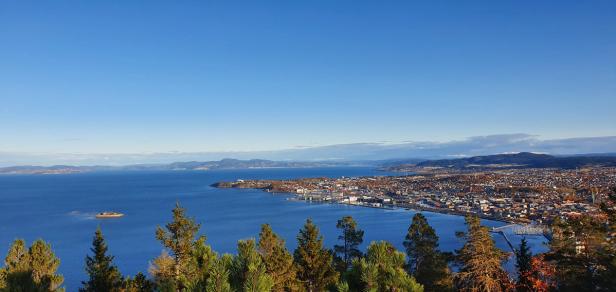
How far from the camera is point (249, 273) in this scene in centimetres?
734

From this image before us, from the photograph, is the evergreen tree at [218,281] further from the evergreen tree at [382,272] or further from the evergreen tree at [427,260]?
the evergreen tree at [427,260]

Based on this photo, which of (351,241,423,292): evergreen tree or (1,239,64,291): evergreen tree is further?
(1,239,64,291): evergreen tree

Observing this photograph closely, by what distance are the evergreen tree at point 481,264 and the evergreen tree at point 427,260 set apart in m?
1.24

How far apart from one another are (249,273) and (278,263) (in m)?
9.34

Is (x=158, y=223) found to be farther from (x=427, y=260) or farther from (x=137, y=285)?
(x=427, y=260)

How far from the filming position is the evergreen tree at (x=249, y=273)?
6.85 metres

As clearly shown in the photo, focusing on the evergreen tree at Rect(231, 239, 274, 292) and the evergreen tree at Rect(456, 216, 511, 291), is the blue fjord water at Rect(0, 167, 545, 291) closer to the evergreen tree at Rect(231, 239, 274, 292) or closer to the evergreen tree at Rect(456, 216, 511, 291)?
the evergreen tree at Rect(456, 216, 511, 291)

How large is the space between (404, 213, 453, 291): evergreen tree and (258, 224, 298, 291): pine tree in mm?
5613

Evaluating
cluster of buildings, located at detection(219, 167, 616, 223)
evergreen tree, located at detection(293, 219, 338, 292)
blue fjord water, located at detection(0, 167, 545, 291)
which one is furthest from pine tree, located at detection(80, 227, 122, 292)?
cluster of buildings, located at detection(219, 167, 616, 223)

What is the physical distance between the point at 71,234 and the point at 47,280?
5000 centimetres

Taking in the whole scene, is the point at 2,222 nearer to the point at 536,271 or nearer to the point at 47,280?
the point at 47,280

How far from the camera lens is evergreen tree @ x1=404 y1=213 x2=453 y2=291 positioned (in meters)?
18.0

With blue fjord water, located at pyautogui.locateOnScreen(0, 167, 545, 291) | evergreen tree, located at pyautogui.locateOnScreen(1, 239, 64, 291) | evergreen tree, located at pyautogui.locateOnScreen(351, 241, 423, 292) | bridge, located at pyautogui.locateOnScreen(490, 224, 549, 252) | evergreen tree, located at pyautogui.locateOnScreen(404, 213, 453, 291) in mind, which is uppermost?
evergreen tree, located at pyautogui.locateOnScreen(351, 241, 423, 292)

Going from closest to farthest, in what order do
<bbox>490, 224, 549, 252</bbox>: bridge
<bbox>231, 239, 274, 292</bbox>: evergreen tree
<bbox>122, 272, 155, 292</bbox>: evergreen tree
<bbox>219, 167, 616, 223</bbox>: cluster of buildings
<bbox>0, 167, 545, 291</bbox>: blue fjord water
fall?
1. <bbox>231, 239, 274, 292</bbox>: evergreen tree
2. <bbox>122, 272, 155, 292</bbox>: evergreen tree
3. <bbox>0, 167, 545, 291</bbox>: blue fjord water
4. <bbox>490, 224, 549, 252</bbox>: bridge
5. <bbox>219, 167, 616, 223</bbox>: cluster of buildings
